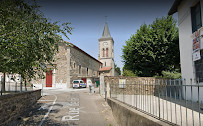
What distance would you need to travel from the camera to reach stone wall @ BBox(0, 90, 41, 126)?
598 cm

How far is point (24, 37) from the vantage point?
4406 mm

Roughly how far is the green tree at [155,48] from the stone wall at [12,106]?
12.5 metres

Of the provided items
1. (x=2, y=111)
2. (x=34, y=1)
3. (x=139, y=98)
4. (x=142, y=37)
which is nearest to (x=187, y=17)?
(x=142, y=37)

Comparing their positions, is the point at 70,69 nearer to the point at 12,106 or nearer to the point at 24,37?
the point at 12,106

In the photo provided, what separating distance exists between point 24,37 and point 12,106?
414cm

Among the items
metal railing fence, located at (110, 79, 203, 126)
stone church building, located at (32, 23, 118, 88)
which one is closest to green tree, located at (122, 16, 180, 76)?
stone church building, located at (32, 23, 118, 88)

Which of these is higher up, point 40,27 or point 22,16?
point 22,16

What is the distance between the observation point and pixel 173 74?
1548cm

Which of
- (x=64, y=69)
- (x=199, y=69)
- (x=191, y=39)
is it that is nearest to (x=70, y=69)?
(x=64, y=69)

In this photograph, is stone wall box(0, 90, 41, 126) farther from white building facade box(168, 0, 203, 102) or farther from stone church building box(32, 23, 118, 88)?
stone church building box(32, 23, 118, 88)

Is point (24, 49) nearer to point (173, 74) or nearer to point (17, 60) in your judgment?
point (17, 60)

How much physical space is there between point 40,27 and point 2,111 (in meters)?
3.81

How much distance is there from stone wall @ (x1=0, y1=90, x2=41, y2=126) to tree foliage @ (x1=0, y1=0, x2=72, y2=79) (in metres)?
1.91

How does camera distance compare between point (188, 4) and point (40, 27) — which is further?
point (188, 4)
